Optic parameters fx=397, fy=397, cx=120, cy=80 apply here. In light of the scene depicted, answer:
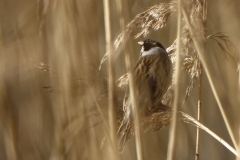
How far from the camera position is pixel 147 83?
165 centimetres

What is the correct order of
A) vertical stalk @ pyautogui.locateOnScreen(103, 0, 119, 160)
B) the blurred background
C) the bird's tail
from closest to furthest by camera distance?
vertical stalk @ pyautogui.locateOnScreen(103, 0, 119, 160), the blurred background, the bird's tail

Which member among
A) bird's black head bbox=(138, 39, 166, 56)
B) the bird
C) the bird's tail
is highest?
bird's black head bbox=(138, 39, 166, 56)

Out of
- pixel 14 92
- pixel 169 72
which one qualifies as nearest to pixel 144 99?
pixel 169 72

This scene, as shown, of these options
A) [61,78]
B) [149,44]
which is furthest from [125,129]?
[149,44]

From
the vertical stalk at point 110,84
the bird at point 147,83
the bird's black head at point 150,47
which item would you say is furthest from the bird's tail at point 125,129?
the bird's black head at point 150,47

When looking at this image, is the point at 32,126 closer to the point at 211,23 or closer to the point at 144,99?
the point at 144,99

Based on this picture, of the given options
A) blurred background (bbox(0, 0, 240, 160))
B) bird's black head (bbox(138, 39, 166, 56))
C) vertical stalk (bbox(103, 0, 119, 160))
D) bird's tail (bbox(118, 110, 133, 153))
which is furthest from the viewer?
bird's black head (bbox(138, 39, 166, 56))

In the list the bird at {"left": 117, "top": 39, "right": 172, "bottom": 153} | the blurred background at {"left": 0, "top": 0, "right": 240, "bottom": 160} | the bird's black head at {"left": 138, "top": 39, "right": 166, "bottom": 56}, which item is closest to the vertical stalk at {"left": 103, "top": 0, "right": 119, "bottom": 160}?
the blurred background at {"left": 0, "top": 0, "right": 240, "bottom": 160}

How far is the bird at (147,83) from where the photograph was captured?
1276 millimetres

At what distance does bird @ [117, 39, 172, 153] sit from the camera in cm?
128

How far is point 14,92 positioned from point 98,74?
2.73ft

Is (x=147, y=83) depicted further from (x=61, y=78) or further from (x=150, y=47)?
(x=61, y=78)

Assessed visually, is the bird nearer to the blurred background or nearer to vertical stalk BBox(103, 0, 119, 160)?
the blurred background

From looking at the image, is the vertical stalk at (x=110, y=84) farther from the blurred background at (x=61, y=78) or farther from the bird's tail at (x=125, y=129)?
the bird's tail at (x=125, y=129)
